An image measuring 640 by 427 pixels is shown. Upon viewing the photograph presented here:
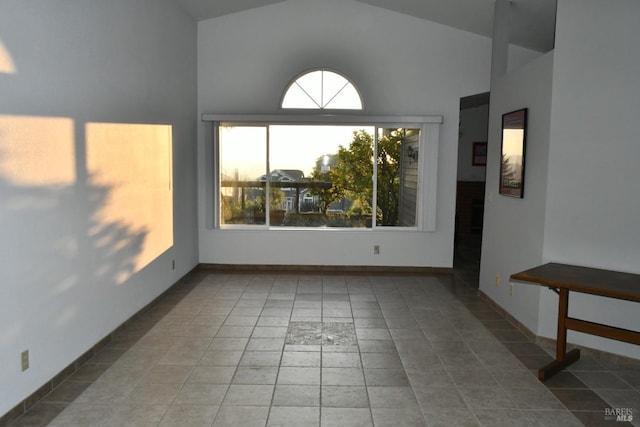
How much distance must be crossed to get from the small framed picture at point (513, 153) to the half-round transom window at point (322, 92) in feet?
8.07

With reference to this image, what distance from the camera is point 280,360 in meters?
4.07

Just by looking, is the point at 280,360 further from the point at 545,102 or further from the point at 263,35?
the point at 263,35

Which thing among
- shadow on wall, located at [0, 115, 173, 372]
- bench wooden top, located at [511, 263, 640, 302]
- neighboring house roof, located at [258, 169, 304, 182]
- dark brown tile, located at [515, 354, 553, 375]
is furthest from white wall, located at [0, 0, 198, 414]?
dark brown tile, located at [515, 354, 553, 375]

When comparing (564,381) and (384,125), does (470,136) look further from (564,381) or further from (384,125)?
(564,381)

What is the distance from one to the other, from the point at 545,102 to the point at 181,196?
4.35m

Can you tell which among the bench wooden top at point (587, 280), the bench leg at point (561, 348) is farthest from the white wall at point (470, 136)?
the bench leg at point (561, 348)

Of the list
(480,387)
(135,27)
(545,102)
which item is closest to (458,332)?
(480,387)

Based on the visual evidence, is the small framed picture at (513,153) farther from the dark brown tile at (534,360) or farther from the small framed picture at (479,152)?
the small framed picture at (479,152)

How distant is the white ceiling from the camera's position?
18.7 ft

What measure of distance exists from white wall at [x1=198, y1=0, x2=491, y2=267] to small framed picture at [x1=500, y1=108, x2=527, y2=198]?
194 cm

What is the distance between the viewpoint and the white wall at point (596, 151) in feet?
13.1

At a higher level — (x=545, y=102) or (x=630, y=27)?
(x=630, y=27)

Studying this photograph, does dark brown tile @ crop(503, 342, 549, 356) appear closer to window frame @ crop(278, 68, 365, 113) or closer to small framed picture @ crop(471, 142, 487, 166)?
window frame @ crop(278, 68, 365, 113)

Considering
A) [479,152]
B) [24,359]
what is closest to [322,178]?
[24,359]
